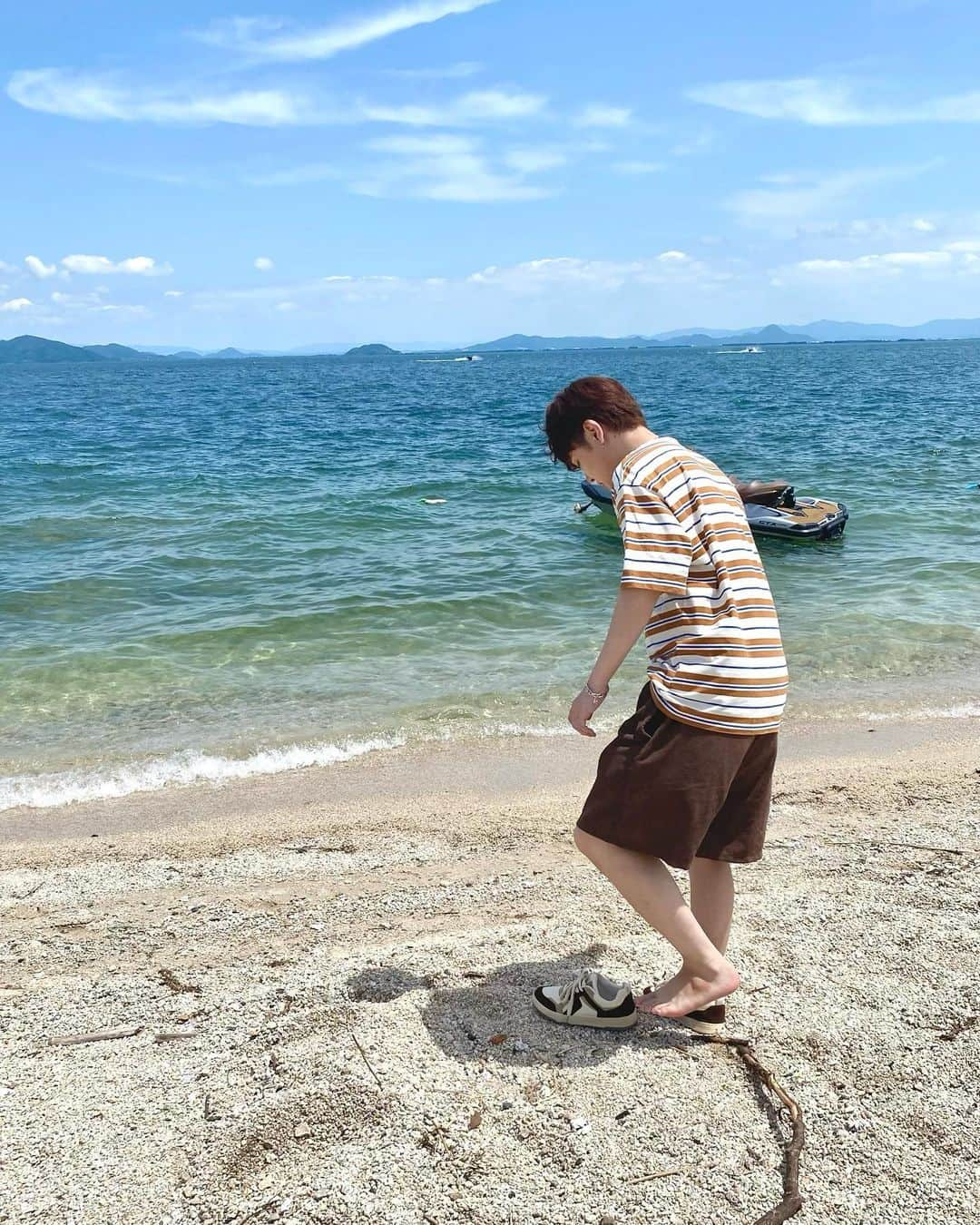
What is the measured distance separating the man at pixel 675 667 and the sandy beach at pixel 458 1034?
1.95ft

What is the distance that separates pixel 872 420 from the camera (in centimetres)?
3409

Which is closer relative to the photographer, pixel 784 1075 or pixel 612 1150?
A: pixel 612 1150

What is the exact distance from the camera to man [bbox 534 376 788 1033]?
8.77ft

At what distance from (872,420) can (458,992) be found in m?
34.8

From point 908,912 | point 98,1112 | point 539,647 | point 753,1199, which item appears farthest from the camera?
point 539,647

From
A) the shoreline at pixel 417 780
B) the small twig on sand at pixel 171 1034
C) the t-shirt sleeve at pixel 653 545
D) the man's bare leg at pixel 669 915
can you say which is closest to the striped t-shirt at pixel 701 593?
the t-shirt sleeve at pixel 653 545

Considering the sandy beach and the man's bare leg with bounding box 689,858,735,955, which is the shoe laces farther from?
the man's bare leg with bounding box 689,858,735,955

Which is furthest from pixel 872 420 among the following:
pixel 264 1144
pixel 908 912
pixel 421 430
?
pixel 264 1144

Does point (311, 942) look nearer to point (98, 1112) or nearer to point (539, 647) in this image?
point (98, 1112)

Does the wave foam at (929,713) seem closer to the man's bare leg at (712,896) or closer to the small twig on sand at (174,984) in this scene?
the man's bare leg at (712,896)

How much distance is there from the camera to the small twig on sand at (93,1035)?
3.26 meters

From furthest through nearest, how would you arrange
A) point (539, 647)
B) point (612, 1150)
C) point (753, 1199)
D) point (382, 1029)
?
1. point (539, 647)
2. point (382, 1029)
3. point (612, 1150)
4. point (753, 1199)

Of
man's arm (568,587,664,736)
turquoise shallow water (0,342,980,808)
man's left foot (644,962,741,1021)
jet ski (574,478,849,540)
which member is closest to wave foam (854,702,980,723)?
turquoise shallow water (0,342,980,808)

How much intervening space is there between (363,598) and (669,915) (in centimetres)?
881
